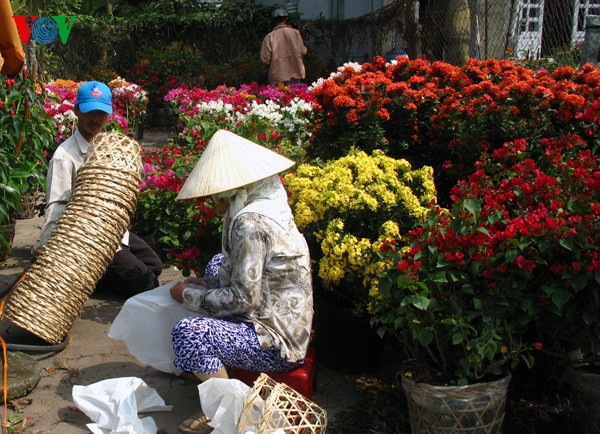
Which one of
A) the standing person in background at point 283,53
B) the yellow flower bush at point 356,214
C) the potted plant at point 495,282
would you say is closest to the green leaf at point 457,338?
the potted plant at point 495,282

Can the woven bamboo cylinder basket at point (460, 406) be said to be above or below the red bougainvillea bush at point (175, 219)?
below

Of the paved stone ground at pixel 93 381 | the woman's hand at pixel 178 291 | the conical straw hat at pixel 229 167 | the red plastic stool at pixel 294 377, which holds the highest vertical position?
the conical straw hat at pixel 229 167

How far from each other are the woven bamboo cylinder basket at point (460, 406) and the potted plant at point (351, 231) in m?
0.88

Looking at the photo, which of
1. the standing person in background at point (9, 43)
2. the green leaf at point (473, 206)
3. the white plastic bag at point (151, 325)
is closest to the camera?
the green leaf at point (473, 206)

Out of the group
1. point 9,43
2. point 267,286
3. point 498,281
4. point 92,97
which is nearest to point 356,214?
point 267,286

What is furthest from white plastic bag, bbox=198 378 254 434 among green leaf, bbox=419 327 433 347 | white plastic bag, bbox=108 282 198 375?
green leaf, bbox=419 327 433 347

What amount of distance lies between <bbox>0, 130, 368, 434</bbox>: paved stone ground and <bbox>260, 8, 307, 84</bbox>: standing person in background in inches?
291

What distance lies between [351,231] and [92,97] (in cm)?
205

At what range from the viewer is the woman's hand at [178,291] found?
3719 mm

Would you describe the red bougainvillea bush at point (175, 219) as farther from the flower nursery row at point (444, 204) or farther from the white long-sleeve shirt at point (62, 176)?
the white long-sleeve shirt at point (62, 176)

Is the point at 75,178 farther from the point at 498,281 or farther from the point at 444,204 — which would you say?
the point at 498,281

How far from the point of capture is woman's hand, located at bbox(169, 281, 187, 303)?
3.72 meters

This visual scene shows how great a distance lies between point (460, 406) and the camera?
3.00 m

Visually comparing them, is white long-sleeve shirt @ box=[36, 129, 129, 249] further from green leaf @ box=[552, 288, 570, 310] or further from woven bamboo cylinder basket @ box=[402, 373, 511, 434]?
green leaf @ box=[552, 288, 570, 310]
